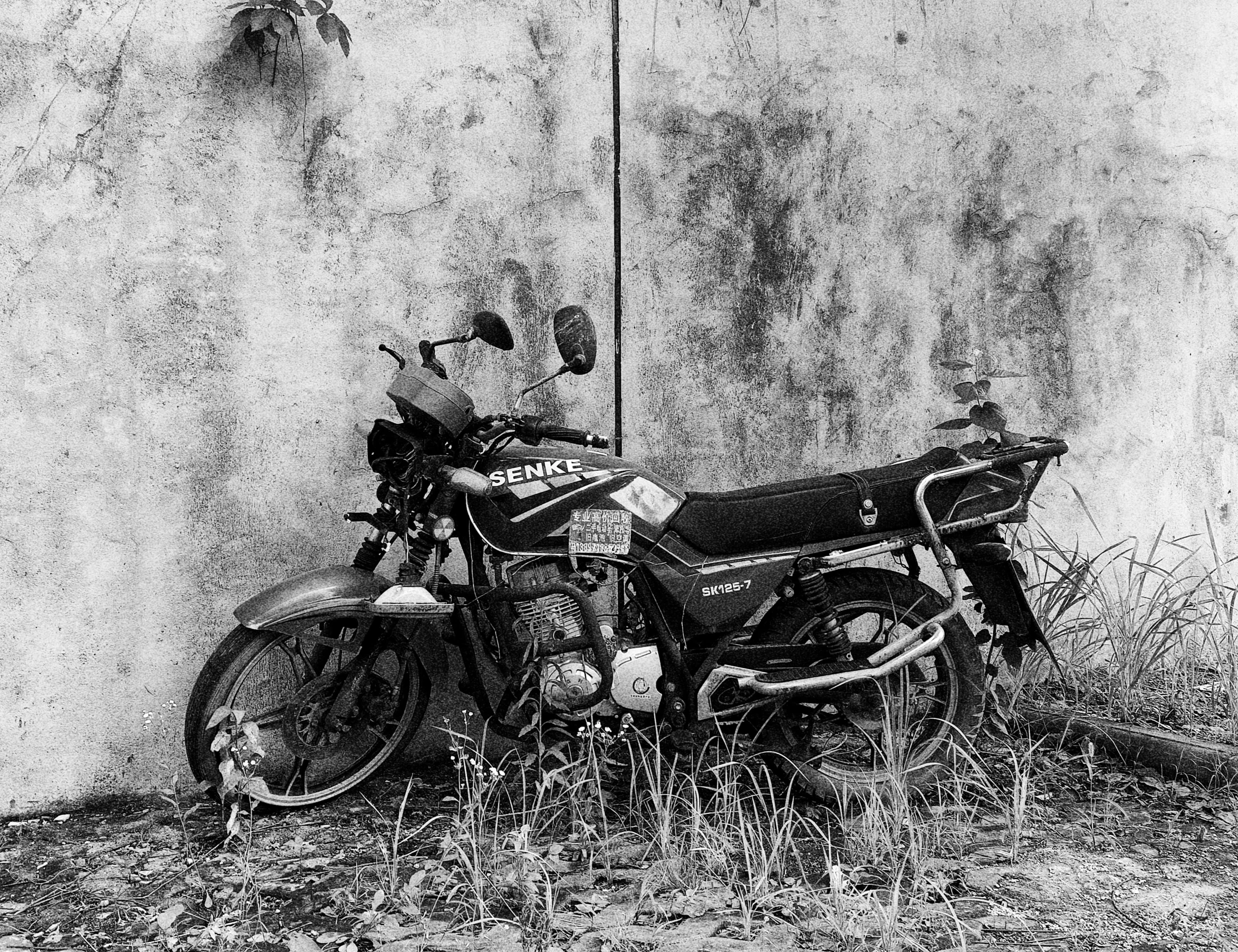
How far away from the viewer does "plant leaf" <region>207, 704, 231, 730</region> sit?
10.2 ft

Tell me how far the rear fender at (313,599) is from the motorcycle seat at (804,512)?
0.93 metres

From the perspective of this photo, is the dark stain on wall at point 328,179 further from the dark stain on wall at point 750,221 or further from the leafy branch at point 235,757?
the leafy branch at point 235,757

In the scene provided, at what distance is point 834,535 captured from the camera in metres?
3.38

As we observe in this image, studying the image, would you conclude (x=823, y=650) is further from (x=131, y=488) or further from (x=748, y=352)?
(x=131, y=488)

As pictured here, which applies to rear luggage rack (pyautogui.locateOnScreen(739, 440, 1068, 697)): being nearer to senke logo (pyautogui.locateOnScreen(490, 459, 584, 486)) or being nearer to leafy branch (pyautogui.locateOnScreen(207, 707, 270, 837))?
senke logo (pyautogui.locateOnScreen(490, 459, 584, 486))

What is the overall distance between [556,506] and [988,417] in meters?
1.63

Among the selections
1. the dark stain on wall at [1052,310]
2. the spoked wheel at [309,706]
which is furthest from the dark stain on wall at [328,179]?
the dark stain on wall at [1052,310]

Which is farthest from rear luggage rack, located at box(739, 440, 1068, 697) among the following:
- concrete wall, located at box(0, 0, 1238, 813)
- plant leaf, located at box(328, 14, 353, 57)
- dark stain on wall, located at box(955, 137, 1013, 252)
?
plant leaf, located at box(328, 14, 353, 57)

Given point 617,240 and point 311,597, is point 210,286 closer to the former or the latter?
point 311,597

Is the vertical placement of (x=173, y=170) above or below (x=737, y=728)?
above

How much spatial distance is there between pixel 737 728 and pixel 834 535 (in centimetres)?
67

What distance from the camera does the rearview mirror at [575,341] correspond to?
121 inches

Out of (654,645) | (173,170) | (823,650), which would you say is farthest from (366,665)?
(173,170)

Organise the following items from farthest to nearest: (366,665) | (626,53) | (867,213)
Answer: (867,213)
(626,53)
(366,665)
